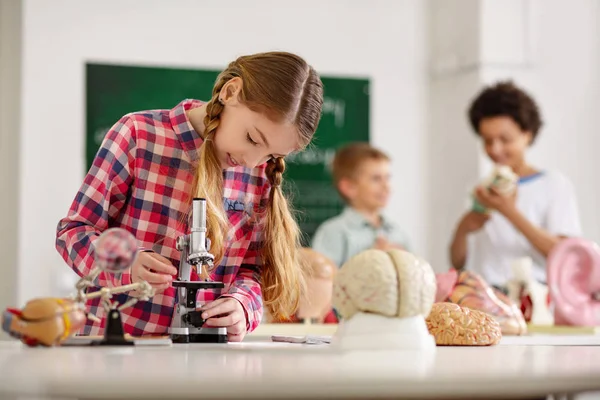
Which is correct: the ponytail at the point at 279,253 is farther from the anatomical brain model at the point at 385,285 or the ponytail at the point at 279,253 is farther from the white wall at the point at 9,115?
the white wall at the point at 9,115

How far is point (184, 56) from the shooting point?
5.27 metres

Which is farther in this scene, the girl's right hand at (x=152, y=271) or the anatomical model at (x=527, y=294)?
the anatomical model at (x=527, y=294)

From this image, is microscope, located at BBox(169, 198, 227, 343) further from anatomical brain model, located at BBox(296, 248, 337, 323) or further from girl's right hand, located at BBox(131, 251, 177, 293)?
anatomical brain model, located at BBox(296, 248, 337, 323)

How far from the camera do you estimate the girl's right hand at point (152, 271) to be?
4.82 feet

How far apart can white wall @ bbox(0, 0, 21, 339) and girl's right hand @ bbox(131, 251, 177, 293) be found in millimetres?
3784

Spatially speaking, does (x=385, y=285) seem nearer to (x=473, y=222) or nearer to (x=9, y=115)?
(x=473, y=222)

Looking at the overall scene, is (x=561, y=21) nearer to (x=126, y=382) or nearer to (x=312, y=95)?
(x=312, y=95)

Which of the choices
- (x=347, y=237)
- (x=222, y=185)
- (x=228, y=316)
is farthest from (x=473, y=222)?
(x=228, y=316)

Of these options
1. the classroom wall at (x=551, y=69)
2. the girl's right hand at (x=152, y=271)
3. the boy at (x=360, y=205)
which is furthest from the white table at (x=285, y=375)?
the classroom wall at (x=551, y=69)

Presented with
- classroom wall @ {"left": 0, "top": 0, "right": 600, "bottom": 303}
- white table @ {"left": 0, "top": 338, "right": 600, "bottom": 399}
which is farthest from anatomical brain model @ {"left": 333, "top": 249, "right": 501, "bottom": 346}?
classroom wall @ {"left": 0, "top": 0, "right": 600, "bottom": 303}

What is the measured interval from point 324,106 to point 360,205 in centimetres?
90

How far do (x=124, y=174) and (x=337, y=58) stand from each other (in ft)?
12.9

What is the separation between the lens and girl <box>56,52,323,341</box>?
5.65ft

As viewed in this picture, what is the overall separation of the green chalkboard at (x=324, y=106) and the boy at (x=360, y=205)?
305 mm
